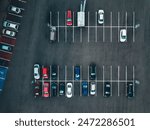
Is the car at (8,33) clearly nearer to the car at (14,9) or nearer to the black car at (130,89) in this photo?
the car at (14,9)

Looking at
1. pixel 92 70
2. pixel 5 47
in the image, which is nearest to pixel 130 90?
pixel 92 70

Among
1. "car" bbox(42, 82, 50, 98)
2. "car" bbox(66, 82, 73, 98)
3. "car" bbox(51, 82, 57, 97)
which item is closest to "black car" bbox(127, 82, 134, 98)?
"car" bbox(66, 82, 73, 98)

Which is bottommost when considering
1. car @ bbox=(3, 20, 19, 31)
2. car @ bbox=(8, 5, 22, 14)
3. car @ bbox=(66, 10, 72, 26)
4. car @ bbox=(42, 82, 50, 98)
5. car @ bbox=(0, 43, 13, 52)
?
car @ bbox=(42, 82, 50, 98)

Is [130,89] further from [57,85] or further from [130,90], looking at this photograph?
[57,85]

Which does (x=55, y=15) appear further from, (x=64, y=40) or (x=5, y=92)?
(x=5, y=92)

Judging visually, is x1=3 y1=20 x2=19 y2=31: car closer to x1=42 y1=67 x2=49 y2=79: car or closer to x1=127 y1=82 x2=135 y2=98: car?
x1=42 y1=67 x2=49 y2=79: car

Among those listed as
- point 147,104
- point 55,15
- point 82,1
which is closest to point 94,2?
point 82,1

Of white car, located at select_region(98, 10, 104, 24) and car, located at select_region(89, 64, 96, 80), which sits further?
car, located at select_region(89, 64, 96, 80)
